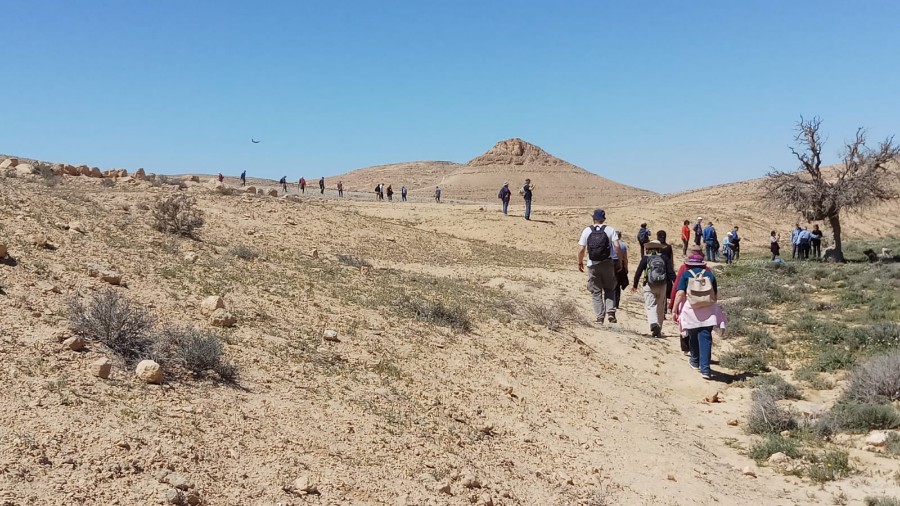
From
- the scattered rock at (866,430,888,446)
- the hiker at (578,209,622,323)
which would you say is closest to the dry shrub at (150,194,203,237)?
the hiker at (578,209,622,323)

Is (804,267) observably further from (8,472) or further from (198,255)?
(8,472)

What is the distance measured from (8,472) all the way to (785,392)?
8.13 meters

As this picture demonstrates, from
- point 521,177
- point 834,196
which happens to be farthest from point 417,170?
point 834,196

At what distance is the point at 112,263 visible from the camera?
8570 millimetres

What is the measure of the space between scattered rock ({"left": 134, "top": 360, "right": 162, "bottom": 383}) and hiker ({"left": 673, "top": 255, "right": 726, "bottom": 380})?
265 inches

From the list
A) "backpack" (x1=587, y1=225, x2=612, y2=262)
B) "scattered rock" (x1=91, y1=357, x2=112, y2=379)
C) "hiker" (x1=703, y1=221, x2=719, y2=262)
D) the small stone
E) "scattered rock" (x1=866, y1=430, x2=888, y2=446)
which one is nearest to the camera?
"scattered rock" (x1=91, y1=357, x2=112, y2=379)

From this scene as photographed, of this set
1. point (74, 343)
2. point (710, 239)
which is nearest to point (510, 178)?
point (710, 239)

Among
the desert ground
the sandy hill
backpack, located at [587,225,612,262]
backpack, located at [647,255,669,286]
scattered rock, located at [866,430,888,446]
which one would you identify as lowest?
scattered rock, located at [866,430,888,446]

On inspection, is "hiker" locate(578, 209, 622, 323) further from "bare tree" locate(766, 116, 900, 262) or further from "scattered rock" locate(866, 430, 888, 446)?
"bare tree" locate(766, 116, 900, 262)

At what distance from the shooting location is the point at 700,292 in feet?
29.5

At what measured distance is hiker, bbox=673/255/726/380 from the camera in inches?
354

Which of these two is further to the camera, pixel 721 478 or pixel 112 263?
pixel 112 263

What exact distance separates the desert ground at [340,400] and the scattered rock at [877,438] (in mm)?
507

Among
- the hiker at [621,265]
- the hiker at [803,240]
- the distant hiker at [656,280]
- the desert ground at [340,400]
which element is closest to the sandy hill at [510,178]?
the hiker at [803,240]
